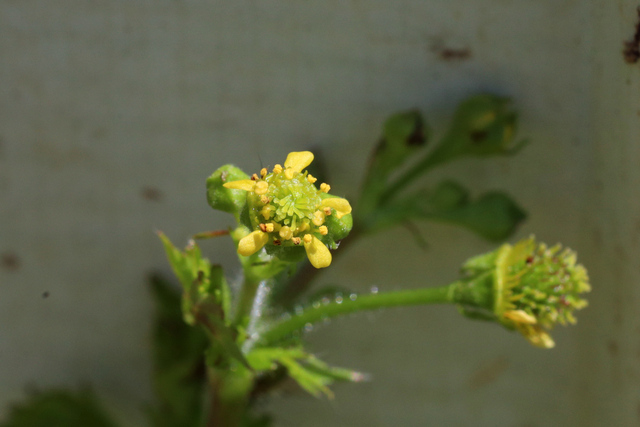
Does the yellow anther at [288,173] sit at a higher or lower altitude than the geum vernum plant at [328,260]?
higher

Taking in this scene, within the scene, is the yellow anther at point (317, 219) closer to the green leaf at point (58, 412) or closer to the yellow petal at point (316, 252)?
the yellow petal at point (316, 252)

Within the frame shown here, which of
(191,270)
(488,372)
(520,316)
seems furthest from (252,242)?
(488,372)

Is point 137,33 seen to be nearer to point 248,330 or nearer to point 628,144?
point 248,330

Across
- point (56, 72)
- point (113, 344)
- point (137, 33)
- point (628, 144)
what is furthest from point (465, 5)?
point (113, 344)

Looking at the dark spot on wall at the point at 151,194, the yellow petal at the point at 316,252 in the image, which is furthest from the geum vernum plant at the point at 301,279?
the dark spot on wall at the point at 151,194

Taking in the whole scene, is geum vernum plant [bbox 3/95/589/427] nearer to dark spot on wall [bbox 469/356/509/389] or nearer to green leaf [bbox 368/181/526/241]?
green leaf [bbox 368/181/526/241]

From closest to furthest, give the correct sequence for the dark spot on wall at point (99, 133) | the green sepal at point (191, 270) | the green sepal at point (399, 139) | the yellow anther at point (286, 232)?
1. the yellow anther at point (286, 232)
2. the green sepal at point (191, 270)
3. the green sepal at point (399, 139)
4. the dark spot on wall at point (99, 133)

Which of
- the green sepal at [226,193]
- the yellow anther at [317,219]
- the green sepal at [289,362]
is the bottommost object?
the green sepal at [289,362]
